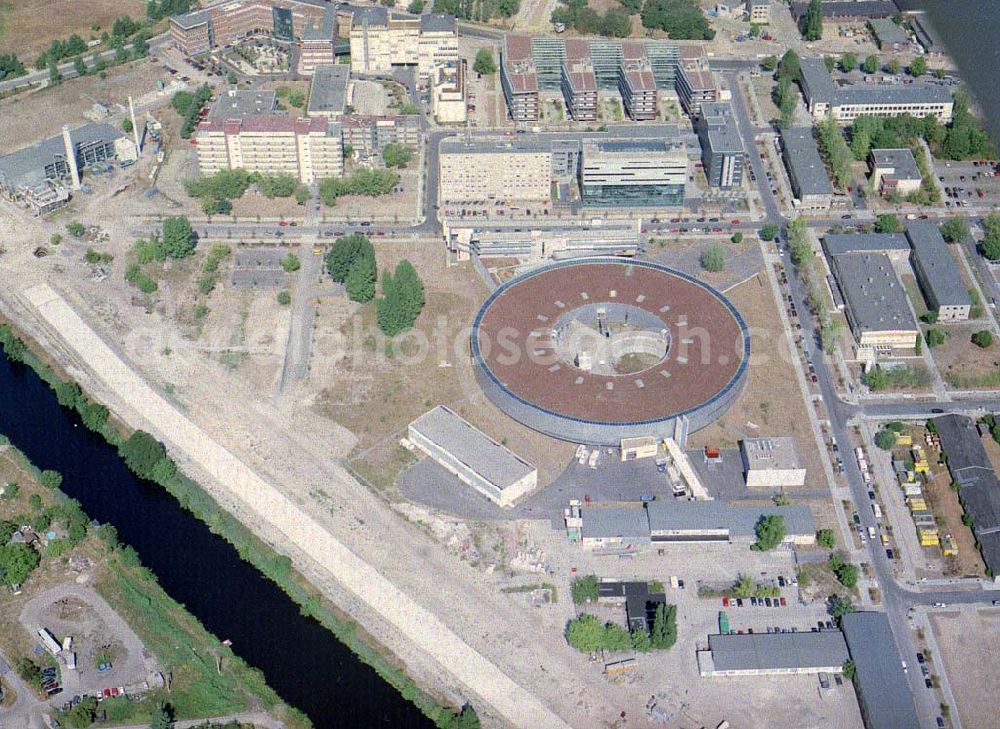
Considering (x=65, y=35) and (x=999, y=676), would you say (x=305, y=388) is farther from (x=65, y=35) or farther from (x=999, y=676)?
(x=65, y=35)

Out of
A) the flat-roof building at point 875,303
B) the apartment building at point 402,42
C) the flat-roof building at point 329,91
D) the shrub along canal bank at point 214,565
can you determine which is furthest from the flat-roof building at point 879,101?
the shrub along canal bank at point 214,565

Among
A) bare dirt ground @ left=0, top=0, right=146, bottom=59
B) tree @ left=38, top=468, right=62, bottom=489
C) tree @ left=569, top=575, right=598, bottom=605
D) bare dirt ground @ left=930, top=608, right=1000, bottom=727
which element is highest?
bare dirt ground @ left=930, top=608, right=1000, bottom=727

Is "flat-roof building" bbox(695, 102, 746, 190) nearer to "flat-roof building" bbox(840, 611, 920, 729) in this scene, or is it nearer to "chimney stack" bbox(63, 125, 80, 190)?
"flat-roof building" bbox(840, 611, 920, 729)

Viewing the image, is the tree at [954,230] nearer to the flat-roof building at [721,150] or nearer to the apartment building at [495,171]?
the flat-roof building at [721,150]

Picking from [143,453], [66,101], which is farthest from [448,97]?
[143,453]

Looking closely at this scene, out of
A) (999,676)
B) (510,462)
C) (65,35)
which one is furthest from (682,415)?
(65,35)

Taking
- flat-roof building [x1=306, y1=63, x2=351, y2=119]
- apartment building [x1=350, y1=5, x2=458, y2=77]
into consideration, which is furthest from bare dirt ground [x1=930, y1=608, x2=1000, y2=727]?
apartment building [x1=350, y1=5, x2=458, y2=77]
